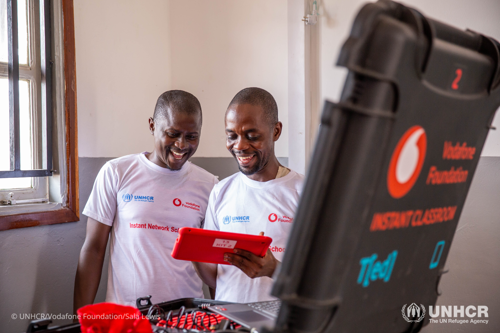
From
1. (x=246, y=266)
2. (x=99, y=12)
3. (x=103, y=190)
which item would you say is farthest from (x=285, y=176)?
(x=99, y=12)

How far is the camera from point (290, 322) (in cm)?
47

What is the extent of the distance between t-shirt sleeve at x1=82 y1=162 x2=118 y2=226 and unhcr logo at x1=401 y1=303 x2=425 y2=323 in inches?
58.1

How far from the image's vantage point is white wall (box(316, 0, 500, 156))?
160 centimetres

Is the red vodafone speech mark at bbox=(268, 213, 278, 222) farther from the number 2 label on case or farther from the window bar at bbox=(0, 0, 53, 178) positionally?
the window bar at bbox=(0, 0, 53, 178)

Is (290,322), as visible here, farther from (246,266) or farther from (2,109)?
(2,109)

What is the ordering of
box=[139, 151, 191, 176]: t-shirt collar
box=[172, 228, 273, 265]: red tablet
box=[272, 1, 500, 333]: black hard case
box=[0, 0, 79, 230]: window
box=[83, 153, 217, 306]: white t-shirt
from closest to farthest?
1. box=[272, 1, 500, 333]: black hard case
2. box=[172, 228, 273, 265]: red tablet
3. box=[83, 153, 217, 306]: white t-shirt
4. box=[139, 151, 191, 176]: t-shirt collar
5. box=[0, 0, 79, 230]: window

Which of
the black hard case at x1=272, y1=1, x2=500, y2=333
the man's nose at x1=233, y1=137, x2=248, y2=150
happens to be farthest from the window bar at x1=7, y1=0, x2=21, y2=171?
the black hard case at x1=272, y1=1, x2=500, y2=333

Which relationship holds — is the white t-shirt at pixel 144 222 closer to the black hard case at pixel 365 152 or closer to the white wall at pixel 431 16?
the white wall at pixel 431 16

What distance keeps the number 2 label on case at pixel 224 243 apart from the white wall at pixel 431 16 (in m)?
0.64

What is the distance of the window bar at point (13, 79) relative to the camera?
6.35ft

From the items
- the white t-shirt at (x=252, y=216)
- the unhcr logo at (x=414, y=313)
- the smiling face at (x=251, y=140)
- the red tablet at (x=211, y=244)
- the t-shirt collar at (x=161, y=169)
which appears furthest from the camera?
the t-shirt collar at (x=161, y=169)

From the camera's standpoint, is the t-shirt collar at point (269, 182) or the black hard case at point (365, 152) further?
the t-shirt collar at point (269, 182)

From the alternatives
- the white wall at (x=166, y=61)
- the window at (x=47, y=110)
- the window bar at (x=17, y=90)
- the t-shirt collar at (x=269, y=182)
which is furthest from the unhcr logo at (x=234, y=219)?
the window bar at (x=17, y=90)

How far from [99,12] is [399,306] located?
2.34m
